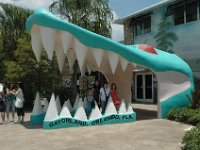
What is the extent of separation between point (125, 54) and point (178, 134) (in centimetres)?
334

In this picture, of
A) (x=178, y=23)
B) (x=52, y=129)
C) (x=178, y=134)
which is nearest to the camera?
(x=178, y=134)

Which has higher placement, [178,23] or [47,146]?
[178,23]

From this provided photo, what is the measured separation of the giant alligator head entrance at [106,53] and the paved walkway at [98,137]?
5.30 feet

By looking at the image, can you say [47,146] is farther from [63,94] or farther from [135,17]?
[135,17]

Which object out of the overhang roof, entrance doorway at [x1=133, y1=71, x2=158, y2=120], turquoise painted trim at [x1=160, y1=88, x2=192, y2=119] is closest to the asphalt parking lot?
turquoise painted trim at [x1=160, y1=88, x2=192, y2=119]

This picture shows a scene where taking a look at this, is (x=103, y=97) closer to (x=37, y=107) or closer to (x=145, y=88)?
(x=37, y=107)

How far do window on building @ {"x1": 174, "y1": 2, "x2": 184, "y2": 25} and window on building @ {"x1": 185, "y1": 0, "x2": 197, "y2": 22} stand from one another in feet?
1.36

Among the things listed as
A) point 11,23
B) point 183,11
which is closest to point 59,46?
point 11,23

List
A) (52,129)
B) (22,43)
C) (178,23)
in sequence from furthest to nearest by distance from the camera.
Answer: (178,23) → (22,43) → (52,129)

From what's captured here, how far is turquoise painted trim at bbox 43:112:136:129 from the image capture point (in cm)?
969

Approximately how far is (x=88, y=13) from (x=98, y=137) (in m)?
10.3

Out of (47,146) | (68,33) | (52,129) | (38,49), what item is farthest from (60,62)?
(47,146)

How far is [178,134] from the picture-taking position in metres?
Answer: 8.65

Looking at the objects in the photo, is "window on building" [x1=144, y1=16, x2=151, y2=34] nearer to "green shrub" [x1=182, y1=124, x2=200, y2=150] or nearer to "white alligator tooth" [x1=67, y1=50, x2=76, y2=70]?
"white alligator tooth" [x1=67, y1=50, x2=76, y2=70]
